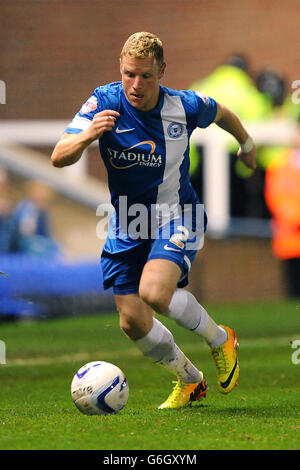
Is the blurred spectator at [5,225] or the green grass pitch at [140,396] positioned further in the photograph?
the blurred spectator at [5,225]

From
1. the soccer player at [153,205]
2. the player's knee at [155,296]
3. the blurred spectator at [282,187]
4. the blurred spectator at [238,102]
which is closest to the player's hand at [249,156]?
the soccer player at [153,205]

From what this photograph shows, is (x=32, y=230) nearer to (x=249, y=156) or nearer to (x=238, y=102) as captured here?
(x=238, y=102)

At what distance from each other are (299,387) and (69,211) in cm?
1313

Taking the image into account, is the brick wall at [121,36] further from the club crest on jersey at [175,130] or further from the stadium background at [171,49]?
the club crest on jersey at [175,130]

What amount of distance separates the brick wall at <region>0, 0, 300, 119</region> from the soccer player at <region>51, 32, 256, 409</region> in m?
14.7

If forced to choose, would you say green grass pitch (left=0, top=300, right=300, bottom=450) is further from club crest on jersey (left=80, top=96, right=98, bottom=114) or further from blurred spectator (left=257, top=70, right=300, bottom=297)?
blurred spectator (left=257, top=70, right=300, bottom=297)

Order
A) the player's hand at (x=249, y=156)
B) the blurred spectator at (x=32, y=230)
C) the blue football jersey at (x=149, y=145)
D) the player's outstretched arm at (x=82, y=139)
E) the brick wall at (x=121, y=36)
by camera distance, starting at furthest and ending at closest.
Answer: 1. the brick wall at (x=121, y=36)
2. the blurred spectator at (x=32, y=230)
3. the player's hand at (x=249, y=156)
4. the blue football jersey at (x=149, y=145)
5. the player's outstretched arm at (x=82, y=139)

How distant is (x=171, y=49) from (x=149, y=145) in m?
15.3

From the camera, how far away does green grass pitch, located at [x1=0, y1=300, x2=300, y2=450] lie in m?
5.72

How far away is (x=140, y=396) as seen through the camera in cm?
816

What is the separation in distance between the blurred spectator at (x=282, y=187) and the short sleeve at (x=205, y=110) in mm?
14358

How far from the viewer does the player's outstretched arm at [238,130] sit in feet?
24.6

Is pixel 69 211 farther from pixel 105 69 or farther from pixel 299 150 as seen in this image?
pixel 299 150
